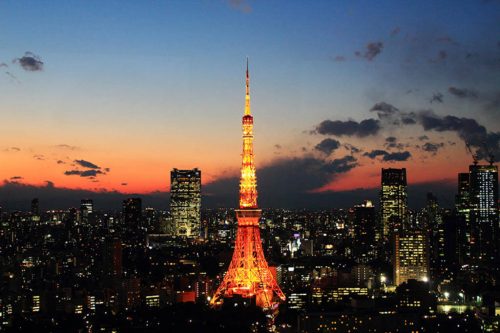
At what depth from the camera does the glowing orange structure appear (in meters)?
24.4

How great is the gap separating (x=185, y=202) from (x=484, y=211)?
23384 millimetres

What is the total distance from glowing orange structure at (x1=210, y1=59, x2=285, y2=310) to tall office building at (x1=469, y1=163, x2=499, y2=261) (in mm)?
19737

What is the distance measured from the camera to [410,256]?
36.1 meters

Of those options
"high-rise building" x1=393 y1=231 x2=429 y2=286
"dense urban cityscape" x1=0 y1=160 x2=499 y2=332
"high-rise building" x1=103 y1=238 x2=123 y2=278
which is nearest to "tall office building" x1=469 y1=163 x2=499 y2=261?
"dense urban cityscape" x1=0 y1=160 x2=499 y2=332

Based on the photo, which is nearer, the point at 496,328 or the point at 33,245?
the point at 496,328

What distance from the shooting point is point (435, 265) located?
3944 centimetres

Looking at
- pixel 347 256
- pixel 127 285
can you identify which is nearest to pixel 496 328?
pixel 127 285

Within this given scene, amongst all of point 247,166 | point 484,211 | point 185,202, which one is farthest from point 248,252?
point 185,202

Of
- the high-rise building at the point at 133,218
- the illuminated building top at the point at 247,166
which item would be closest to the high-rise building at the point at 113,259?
the illuminated building top at the point at 247,166

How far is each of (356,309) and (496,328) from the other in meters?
3.70

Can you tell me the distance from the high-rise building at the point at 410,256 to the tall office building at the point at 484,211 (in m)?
5.73

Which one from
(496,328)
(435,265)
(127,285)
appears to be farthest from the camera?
(435,265)

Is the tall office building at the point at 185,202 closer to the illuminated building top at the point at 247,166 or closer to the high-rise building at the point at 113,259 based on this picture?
the high-rise building at the point at 113,259

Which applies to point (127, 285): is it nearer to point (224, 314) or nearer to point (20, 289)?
point (20, 289)
